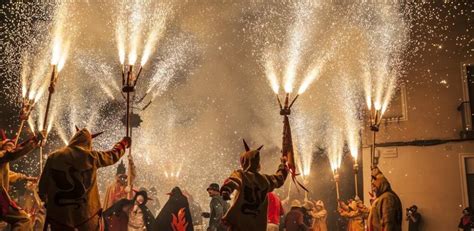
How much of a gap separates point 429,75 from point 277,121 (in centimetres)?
1097

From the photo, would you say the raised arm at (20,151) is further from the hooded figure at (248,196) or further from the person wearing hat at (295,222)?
the person wearing hat at (295,222)

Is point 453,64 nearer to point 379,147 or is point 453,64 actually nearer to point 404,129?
point 404,129

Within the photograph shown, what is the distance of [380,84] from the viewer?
18219mm

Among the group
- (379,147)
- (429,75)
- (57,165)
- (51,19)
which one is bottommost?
(57,165)

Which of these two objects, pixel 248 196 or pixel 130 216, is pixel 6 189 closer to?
pixel 130 216

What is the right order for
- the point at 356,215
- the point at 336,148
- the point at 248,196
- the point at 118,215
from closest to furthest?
the point at 248,196 → the point at 118,215 → the point at 356,215 → the point at 336,148

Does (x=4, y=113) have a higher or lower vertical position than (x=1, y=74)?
lower

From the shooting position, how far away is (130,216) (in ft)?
35.4

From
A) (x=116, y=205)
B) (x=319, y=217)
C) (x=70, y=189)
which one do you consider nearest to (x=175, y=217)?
(x=116, y=205)

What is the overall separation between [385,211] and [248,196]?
12.4 feet

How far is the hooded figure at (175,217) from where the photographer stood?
380 inches

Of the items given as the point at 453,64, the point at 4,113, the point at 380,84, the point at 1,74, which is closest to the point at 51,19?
the point at 1,74

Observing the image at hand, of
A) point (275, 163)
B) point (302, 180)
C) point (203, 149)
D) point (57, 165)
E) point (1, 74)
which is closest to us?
point (57, 165)

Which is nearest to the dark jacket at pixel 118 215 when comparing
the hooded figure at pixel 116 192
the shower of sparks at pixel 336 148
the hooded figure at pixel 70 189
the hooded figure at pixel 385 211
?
the hooded figure at pixel 70 189
